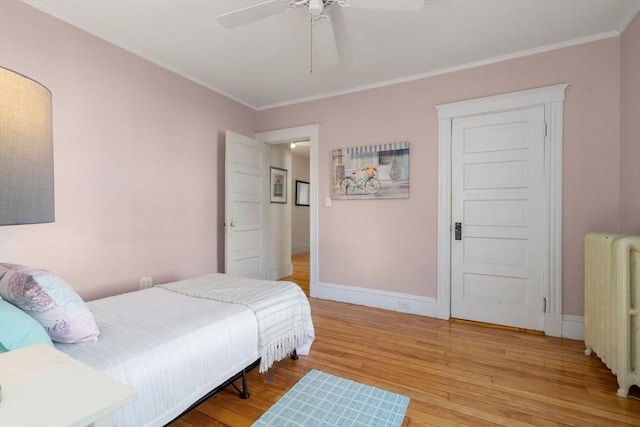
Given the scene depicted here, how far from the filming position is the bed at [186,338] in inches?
Result: 47.1

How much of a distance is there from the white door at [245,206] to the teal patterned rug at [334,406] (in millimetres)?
2042

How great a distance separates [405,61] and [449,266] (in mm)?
2103

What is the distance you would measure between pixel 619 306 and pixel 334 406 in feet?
5.88

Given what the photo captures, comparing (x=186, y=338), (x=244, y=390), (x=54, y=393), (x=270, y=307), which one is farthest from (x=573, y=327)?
(x=54, y=393)

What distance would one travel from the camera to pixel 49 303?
1.20 m

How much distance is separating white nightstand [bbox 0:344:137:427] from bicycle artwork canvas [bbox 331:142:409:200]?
2.94 m

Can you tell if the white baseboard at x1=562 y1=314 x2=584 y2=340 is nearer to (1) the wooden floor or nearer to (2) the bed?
(1) the wooden floor

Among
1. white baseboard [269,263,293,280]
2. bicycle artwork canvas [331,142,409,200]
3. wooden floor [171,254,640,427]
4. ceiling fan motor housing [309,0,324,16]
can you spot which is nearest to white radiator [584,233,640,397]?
wooden floor [171,254,640,427]

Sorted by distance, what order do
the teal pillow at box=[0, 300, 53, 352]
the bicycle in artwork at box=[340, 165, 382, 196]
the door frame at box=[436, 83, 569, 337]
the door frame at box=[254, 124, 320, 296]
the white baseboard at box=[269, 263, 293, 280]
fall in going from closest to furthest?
1. the teal pillow at box=[0, 300, 53, 352]
2. the door frame at box=[436, 83, 569, 337]
3. the bicycle in artwork at box=[340, 165, 382, 196]
4. the door frame at box=[254, 124, 320, 296]
5. the white baseboard at box=[269, 263, 293, 280]

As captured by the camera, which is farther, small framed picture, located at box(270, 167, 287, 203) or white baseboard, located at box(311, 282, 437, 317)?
small framed picture, located at box(270, 167, 287, 203)

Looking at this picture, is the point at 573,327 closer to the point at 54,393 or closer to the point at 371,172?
the point at 371,172

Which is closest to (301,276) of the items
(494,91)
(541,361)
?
(541,361)

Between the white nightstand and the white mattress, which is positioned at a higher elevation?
the white nightstand

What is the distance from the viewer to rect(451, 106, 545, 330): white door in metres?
2.66
